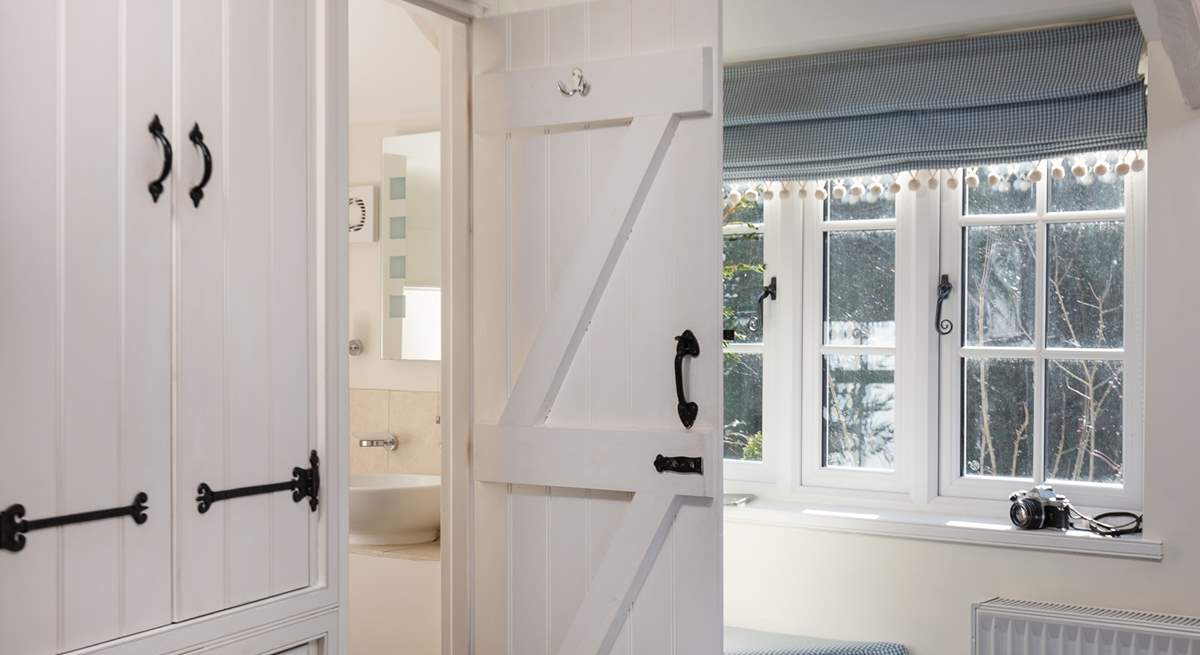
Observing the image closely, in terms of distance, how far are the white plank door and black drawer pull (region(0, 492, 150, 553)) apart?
114 cm

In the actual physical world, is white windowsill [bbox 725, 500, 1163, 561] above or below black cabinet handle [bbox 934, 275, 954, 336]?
below

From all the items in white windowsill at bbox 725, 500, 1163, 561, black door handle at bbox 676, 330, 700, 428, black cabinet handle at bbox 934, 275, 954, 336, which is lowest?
white windowsill at bbox 725, 500, 1163, 561

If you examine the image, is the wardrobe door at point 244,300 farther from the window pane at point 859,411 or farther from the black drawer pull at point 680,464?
the window pane at point 859,411

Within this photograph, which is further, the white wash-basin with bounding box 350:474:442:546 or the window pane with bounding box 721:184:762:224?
the window pane with bounding box 721:184:762:224

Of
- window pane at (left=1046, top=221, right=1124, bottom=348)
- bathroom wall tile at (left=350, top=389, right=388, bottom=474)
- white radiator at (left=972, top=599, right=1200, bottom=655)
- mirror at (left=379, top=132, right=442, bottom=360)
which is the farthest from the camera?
bathroom wall tile at (left=350, top=389, right=388, bottom=474)

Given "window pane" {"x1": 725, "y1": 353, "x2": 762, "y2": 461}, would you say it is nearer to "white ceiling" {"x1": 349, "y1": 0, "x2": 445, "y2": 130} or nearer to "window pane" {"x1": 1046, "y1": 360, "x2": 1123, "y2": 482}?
"window pane" {"x1": 1046, "y1": 360, "x2": 1123, "y2": 482}

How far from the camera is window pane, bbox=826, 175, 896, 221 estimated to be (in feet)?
11.6

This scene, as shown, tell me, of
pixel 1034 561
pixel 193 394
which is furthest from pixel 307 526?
pixel 1034 561

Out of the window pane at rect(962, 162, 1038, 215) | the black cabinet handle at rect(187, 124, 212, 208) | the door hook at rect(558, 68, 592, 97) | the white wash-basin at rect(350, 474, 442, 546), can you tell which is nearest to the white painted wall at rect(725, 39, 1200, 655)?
the window pane at rect(962, 162, 1038, 215)

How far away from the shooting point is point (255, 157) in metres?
2.05

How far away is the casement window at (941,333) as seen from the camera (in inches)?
127

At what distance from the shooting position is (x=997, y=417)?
3389mm

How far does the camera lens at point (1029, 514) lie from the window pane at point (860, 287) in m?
0.68

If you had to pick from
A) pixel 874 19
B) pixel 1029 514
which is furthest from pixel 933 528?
pixel 874 19
